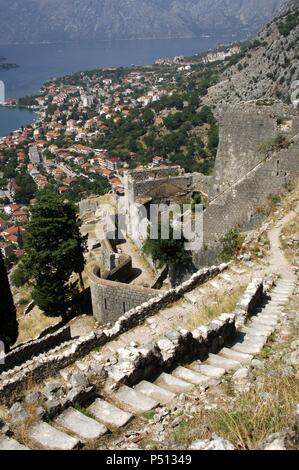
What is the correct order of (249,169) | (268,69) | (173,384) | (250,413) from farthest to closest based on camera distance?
(268,69) < (249,169) < (173,384) < (250,413)

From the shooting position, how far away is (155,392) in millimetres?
5297

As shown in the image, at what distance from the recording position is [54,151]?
4151 inches

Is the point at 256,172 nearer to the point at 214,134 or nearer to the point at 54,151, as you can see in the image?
the point at 214,134

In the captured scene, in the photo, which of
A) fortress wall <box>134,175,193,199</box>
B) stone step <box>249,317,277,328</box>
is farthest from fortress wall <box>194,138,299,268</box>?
stone step <box>249,317,277,328</box>

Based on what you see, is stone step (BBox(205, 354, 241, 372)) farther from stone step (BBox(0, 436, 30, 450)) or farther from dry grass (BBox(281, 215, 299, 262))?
dry grass (BBox(281, 215, 299, 262))

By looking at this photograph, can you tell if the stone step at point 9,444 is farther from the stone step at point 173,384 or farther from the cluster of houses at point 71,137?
the cluster of houses at point 71,137

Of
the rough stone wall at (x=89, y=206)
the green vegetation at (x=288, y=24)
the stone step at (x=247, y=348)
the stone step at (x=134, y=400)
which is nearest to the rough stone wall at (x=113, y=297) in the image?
Result: the stone step at (x=247, y=348)

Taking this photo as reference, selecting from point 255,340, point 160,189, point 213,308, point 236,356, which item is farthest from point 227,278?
point 160,189

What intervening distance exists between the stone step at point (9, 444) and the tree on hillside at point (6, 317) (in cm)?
1057

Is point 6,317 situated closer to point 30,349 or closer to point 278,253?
point 30,349

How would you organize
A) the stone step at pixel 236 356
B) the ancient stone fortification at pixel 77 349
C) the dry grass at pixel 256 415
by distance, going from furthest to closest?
the ancient stone fortification at pixel 77 349
the stone step at pixel 236 356
the dry grass at pixel 256 415

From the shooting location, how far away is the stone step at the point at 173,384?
539 centimetres

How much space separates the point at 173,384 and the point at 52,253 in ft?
36.8

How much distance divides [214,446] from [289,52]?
65.5 m
